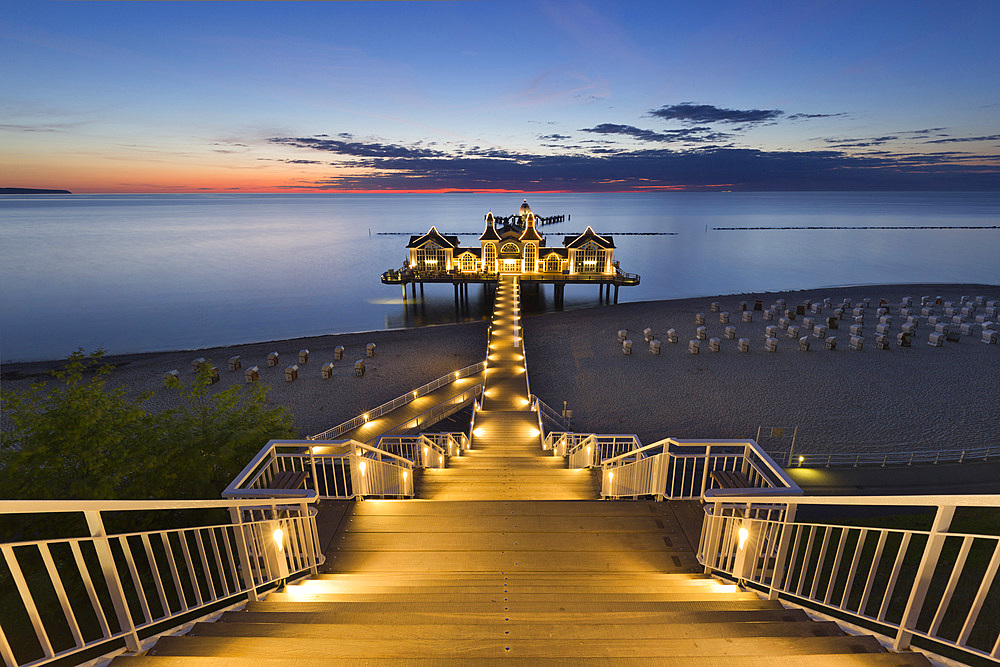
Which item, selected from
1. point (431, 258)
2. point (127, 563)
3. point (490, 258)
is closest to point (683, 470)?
point (127, 563)

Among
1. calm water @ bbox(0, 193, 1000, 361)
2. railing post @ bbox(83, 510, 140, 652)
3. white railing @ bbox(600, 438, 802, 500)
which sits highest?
railing post @ bbox(83, 510, 140, 652)

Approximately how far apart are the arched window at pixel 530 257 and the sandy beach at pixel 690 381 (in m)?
16.8

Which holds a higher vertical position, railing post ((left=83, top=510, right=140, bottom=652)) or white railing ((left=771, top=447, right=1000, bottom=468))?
railing post ((left=83, top=510, right=140, bottom=652))

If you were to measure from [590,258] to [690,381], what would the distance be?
3079 centimetres

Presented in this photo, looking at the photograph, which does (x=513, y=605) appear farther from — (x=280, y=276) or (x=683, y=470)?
(x=280, y=276)

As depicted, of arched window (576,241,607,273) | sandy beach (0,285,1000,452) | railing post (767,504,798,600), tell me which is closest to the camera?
railing post (767,504,798,600)

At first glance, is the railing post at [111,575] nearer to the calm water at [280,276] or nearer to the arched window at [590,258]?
the calm water at [280,276]

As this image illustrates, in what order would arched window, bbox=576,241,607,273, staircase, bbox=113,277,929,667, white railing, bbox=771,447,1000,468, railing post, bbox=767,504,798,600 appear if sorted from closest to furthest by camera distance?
staircase, bbox=113,277,929,667
railing post, bbox=767,504,798,600
white railing, bbox=771,447,1000,468
arched window, bbox=576,241,607,273

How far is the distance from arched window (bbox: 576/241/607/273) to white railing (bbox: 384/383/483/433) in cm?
3440

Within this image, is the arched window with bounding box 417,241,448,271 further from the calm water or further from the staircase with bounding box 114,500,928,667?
the staircase with bounding box 114,500,928,667

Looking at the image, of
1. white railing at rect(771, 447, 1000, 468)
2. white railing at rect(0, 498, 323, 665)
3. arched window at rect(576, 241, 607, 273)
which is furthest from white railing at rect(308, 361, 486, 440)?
arched window at rect(576, 241, 607, 273)

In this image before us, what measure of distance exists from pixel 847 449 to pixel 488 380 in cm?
1323

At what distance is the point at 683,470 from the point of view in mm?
5977

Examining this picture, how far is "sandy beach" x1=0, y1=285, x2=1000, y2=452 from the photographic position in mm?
19125
